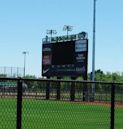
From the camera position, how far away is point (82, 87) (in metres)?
11.4

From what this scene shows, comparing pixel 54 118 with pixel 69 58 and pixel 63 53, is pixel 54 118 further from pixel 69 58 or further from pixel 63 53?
pixel 63 53

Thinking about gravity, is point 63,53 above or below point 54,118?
above

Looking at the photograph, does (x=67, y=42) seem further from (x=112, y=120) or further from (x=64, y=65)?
(x=112, y=120)

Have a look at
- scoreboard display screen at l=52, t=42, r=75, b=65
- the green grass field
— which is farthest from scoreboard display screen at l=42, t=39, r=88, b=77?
the green grass field

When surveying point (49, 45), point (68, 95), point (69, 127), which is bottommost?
point (69, 127)

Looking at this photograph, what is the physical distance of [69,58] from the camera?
52844 millimetres

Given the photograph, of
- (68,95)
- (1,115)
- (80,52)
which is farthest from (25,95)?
(80,52)

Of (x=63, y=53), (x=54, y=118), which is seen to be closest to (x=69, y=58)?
(x=63, y=53)

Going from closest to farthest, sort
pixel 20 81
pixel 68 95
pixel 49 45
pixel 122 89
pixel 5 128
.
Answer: pixel 20 81, pixel 68 95, pixel 122 89, pixel 5 128, pixel 49 45

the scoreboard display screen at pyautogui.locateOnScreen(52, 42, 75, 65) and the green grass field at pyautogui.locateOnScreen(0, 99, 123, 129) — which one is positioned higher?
the scoreboard display screen at pyautogui.locateOnScreen(52, 42, 75, 65)

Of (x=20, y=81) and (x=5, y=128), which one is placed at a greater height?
(x=20, y=81)

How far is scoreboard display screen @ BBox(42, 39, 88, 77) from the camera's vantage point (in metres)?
52.6

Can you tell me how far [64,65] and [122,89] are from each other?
40.1 meters

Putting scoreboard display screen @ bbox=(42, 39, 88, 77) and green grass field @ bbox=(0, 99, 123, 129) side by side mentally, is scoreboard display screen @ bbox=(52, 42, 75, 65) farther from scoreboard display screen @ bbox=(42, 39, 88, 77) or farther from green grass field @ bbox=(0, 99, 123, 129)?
green grass field @ bbox=(0, 99, 123, 129)
